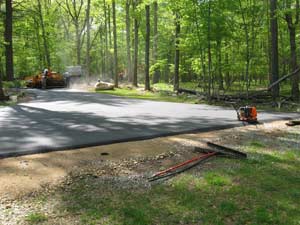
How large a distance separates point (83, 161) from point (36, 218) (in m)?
2.08

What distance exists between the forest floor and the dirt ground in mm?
13

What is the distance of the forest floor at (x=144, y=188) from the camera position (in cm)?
391

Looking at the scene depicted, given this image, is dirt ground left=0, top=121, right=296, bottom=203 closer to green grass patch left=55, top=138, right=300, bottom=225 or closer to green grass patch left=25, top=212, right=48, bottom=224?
green grass patch left=55, top=138, right=300, bottom=225

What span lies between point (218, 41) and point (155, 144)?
10632 mm

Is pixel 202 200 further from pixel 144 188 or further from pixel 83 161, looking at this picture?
pixel 83 161

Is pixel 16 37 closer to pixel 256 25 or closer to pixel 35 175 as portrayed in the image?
pixel 256 25

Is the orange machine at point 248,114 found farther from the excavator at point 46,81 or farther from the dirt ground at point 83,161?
the excavator at point 46,81

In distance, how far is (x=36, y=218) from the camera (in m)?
3.76

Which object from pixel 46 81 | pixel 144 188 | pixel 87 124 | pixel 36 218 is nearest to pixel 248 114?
pixel 87 124

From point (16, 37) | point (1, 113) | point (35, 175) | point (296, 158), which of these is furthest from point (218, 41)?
point (16, 37)

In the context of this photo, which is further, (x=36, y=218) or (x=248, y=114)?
(x=248, y=114)

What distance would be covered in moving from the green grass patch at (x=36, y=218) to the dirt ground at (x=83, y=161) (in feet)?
1.89

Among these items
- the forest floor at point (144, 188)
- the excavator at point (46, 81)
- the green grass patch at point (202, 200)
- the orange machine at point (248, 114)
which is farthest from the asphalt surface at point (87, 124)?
the excavator at point (46, 81)

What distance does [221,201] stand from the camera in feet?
14.4
